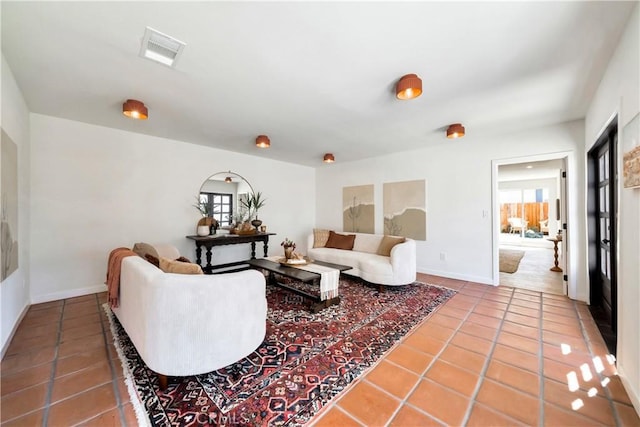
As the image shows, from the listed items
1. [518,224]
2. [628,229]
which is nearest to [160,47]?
[628,229]

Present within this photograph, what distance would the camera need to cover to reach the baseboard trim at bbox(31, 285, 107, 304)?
3.10 metres

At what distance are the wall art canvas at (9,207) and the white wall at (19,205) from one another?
3.9 inches

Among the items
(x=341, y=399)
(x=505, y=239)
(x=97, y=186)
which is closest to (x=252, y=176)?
(x=97, y=186)

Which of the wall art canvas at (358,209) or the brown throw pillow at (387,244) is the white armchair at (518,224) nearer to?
the wall art canvas at (358,209)

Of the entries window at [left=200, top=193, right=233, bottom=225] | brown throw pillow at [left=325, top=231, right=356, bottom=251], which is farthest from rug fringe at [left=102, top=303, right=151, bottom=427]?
brown throw pillow at [left=325, top=231, right=356, bottom=251]

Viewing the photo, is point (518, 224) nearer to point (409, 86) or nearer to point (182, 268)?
point (409, 86)

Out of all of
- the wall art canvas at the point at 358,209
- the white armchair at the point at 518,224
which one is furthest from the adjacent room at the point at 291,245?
the white armchair at the point at 518,224

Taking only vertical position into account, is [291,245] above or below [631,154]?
below

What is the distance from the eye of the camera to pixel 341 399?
1.54 m

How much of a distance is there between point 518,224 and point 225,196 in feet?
34.7

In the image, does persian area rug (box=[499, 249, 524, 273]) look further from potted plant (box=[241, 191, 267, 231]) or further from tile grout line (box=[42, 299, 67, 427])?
tile grout line (box=[42, 299, 67, 427])

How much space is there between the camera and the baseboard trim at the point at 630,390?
1.46 m

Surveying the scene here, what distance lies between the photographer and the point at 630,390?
1.55 meters

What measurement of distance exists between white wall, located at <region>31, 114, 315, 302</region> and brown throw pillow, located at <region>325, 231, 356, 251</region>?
7.07ft
